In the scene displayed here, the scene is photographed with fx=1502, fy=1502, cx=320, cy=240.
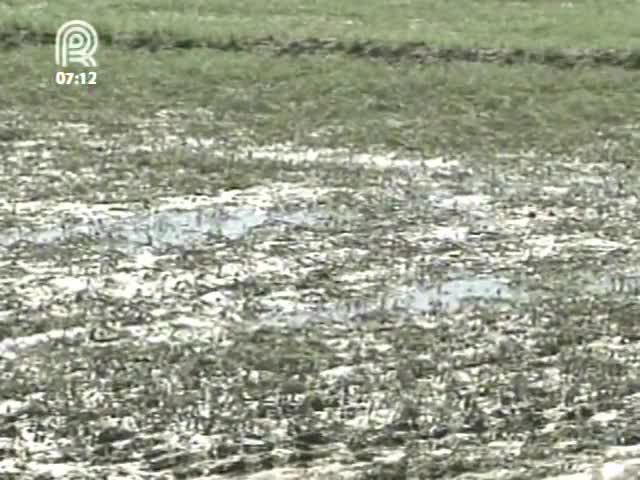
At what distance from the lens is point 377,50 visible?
45.2 feet

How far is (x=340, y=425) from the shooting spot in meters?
4.95

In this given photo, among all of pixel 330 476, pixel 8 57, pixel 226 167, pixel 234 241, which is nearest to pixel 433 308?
pixel 234 241

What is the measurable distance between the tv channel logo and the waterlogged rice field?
451cm

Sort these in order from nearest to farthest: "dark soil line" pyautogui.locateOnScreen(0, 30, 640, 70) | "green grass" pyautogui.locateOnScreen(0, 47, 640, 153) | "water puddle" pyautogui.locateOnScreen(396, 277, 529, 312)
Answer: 1. "water puddle" pyautogui.locateOnScreen(396, 277, 529, 312)
2. "green grass" pyautogui.locateOnScreen(0, 47, 640, 153)
3. "dark soil line" pyautogui.locateOnScreen(0, 30, 640, 70)

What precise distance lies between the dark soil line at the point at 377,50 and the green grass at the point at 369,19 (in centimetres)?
12

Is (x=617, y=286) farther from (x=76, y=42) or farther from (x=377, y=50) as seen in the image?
(x=76, y=42)

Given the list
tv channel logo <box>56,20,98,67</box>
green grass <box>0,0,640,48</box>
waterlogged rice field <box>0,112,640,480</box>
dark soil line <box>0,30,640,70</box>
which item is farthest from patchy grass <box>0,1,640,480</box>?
green grass <box>0,0,640,48</box>

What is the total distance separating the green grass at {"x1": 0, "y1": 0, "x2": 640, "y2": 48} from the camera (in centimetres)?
1416

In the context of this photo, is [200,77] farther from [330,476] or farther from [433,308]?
[330,476]

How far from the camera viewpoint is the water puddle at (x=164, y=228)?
735cm
